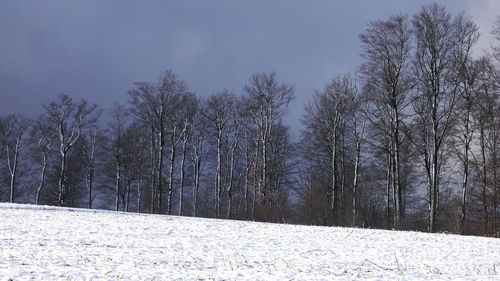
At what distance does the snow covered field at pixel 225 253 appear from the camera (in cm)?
948

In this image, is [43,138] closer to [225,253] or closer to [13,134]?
[13,134]

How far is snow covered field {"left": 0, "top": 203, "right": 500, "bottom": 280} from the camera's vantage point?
9.48 meters

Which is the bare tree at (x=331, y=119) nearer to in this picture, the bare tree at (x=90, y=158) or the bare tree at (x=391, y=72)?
the bare tree at (x=391, y=72)

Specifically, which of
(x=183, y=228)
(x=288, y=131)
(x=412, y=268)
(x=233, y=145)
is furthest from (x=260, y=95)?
(x=412, y=268)

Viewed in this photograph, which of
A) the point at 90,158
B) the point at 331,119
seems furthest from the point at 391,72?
the point at 90,158

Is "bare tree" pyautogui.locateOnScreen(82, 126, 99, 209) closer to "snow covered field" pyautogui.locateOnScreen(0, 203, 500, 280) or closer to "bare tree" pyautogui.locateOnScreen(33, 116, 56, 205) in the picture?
"bare tree" pyautogui.locateOnScreen(33, 116, 56, 205)

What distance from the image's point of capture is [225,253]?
1300 centimetres

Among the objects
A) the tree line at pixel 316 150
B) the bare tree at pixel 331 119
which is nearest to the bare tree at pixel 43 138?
the tree line at pixel 316 150

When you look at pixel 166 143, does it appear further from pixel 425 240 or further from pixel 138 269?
pixel 138 269

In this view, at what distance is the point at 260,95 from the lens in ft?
125

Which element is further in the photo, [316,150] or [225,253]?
[316,150]

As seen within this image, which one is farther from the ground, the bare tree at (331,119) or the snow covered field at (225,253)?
the bare tree at (331,119)

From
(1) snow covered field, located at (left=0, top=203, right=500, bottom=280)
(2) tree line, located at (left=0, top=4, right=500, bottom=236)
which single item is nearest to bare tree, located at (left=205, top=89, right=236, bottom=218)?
(2) tree line, located at (left=0, top=4, right=500, bottom=236)

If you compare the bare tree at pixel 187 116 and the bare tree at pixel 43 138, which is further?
the bare tree at pixel 43 138
